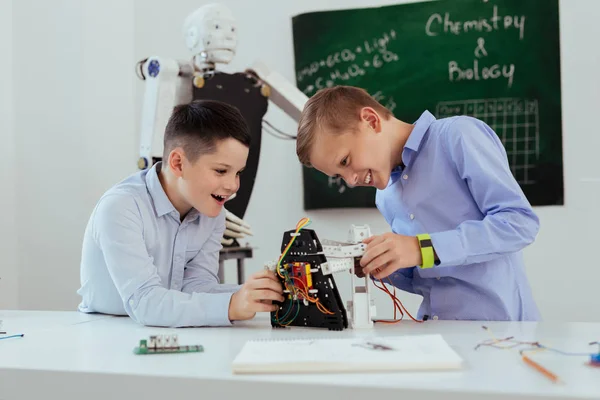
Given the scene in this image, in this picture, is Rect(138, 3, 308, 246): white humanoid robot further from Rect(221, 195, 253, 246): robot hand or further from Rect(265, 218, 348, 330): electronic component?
Rect(265, 218, 348, 330): electronic component

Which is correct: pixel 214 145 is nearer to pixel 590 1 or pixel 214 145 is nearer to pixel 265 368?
pixel 265 368

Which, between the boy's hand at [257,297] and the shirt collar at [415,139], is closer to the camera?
the boy's hand at [257,297]

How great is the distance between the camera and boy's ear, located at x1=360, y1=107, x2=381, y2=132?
58.7 inches

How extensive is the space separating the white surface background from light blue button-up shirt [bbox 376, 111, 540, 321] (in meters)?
1.69

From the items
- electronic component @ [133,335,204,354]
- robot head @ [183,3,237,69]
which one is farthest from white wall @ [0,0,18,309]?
electronic component @ [133,335,204,354]

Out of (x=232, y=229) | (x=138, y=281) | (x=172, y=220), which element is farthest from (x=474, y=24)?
(x=138, y=281)

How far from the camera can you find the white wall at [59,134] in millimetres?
3197

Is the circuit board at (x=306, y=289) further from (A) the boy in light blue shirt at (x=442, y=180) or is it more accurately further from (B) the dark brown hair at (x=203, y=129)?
(B) the dark brown hair at (x=203, y=129)

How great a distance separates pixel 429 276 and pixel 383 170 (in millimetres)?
260

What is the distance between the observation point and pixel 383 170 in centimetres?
149

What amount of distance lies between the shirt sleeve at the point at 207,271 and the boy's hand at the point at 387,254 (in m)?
0.45

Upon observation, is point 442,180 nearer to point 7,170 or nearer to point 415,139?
point 415,139

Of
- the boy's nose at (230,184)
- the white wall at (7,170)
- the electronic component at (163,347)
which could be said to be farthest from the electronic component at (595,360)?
the white wall at (7,170)

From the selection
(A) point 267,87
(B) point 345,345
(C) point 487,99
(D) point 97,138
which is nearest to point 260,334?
(B) point 345,345
